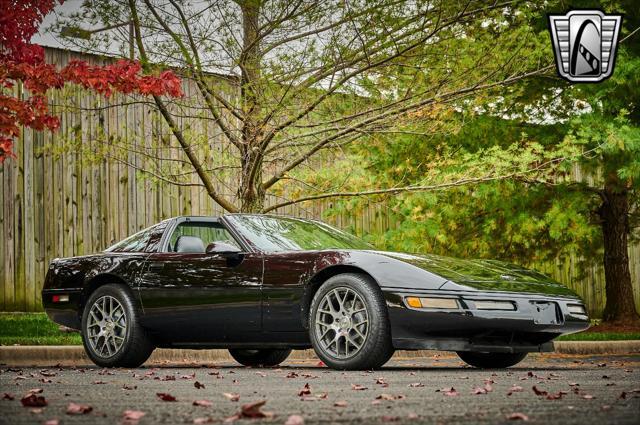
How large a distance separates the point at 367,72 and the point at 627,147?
4.01 m

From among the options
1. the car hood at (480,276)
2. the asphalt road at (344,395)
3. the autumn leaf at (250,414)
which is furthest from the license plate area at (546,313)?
the autumn leaf at (250,414)

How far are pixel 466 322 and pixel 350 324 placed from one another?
894 mm

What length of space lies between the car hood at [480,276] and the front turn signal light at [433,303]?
0.39 ft

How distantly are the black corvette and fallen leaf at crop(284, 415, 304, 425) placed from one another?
3172mm

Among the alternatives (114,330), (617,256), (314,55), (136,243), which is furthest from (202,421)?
(617,256)

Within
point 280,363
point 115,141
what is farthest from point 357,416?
point 115,141

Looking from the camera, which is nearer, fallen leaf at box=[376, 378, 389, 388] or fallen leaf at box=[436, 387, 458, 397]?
fallen leaf at box=[436, 387, 458, 397]

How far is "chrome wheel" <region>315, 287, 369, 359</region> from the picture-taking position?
799 centimetres

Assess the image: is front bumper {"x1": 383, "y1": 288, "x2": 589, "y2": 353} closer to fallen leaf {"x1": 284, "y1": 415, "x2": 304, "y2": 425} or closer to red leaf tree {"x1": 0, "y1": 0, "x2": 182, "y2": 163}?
fallen leaf {"x1": 284, "y1": 415, "x2": 304, "y2": 425}

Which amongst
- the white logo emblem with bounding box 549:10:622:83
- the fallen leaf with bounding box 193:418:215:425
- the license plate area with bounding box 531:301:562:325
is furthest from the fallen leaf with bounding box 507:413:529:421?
the white logo emblem with bounding box 549:10:622:83

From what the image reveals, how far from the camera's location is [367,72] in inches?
466

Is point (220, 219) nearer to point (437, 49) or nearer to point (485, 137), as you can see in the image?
point (437, 49)

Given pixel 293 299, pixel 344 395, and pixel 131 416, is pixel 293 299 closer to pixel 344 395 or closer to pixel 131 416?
pixel 344 395

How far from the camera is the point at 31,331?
12.3 meters
